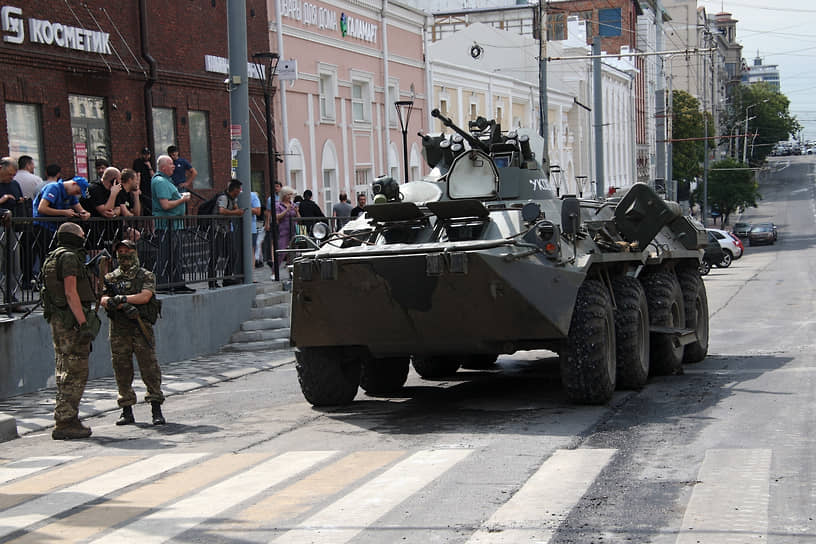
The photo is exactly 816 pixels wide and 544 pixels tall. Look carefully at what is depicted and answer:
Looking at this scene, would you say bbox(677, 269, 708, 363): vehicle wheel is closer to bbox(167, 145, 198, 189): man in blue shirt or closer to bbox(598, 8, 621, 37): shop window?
bbox(167, 145, 198, 189): man in blue shirt

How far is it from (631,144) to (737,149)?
44920 millimetres

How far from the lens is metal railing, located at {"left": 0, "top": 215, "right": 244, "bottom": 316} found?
1357 centimetres

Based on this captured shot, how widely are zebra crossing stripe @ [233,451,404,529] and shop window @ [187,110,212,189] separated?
1799cm

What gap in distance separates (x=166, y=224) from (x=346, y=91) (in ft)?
56.3

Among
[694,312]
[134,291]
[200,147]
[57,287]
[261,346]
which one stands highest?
[200,147]

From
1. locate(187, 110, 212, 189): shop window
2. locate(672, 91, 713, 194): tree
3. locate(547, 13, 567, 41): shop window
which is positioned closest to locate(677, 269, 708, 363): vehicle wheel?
locate(187, 110, 212, 189): shop window

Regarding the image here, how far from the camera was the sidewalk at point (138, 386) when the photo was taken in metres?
11.7

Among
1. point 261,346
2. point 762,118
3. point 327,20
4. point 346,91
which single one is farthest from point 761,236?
point 762,118

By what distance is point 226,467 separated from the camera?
29.6 feet

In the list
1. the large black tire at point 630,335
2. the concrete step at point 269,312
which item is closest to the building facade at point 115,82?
the concrete step at point 269,312

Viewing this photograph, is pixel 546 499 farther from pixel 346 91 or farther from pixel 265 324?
pixel 346 91

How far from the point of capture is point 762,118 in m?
136

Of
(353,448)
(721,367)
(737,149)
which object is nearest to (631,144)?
(737,149)

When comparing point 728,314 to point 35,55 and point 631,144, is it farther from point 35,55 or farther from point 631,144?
point 631,144
